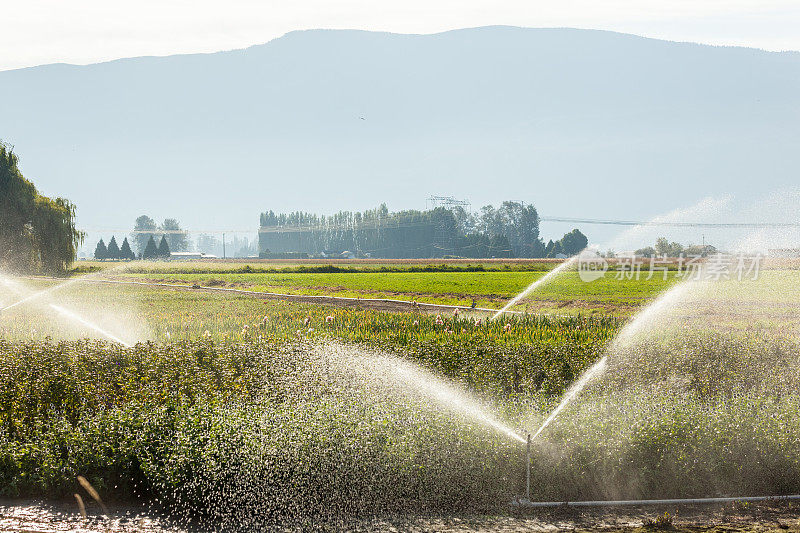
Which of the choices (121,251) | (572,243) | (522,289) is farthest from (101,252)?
(522,289)

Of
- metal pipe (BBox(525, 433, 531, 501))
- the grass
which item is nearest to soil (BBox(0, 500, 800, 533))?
metal pipe (BBox(525, 433, 531, 501))

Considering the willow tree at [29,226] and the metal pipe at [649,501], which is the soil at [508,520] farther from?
the willow tree at [29,226]

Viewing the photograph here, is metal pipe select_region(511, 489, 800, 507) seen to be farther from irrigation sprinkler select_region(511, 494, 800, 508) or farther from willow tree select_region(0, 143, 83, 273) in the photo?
willow tree select_region(0, 143, 83, 273)

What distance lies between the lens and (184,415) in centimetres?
1025

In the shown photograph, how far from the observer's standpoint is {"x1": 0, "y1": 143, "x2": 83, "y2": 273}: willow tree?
135ft

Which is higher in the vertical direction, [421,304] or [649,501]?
[421,304]

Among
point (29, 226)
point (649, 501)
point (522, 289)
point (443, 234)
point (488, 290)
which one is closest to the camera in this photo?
point (649, 501)

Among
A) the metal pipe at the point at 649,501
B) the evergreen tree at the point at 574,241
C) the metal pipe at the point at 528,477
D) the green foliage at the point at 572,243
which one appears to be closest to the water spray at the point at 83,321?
the metal pipe at the point at 528,477

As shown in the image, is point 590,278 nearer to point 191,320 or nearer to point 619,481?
point 191,320

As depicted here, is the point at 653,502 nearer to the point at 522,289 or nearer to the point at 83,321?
the point at 83,321

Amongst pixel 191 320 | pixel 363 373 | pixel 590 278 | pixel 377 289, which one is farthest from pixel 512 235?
pixel 363 373

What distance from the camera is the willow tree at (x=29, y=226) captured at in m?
41.2

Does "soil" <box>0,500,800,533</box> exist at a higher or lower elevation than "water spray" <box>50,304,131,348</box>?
lower

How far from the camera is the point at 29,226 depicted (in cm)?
4291
